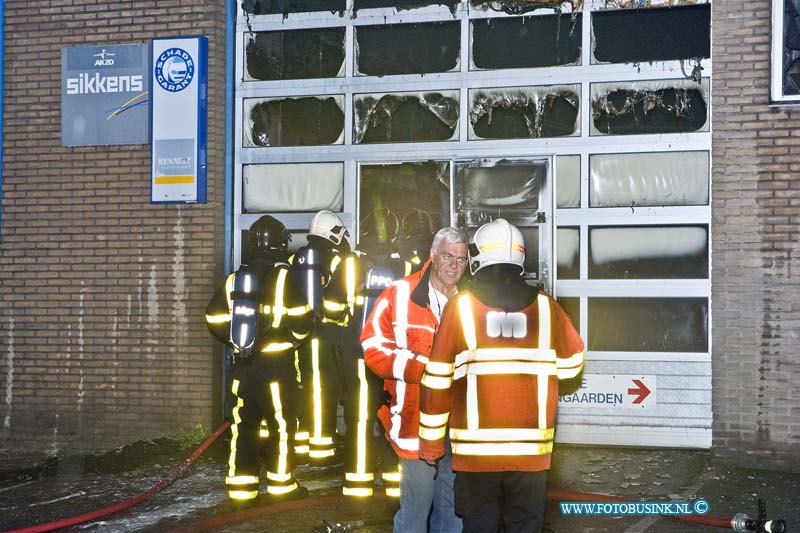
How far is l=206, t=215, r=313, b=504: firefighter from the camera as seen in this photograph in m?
6.64

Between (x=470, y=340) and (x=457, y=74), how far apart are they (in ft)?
16.7

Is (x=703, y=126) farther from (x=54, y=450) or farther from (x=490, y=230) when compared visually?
(x=54, y=450)

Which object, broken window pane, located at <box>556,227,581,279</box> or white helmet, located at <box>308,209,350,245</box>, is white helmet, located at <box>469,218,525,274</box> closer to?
white helmet, located at <box>308,209,350,245</box>

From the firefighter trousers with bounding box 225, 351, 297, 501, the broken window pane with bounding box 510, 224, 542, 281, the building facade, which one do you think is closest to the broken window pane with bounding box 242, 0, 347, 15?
the building facade

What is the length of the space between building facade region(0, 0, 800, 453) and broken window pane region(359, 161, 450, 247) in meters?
0.02

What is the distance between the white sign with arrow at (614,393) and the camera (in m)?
8.42

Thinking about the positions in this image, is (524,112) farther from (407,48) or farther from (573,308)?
(573,308)

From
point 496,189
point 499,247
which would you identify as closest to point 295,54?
point 496,189

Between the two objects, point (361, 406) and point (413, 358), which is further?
point (361, 406)

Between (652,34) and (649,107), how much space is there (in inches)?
25.5

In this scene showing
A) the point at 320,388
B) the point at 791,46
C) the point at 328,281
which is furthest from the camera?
the point at 791,46

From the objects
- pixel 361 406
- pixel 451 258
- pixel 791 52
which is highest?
pixel 791 52

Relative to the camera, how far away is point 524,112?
8773 mm

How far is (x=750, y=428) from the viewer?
25.8ft
